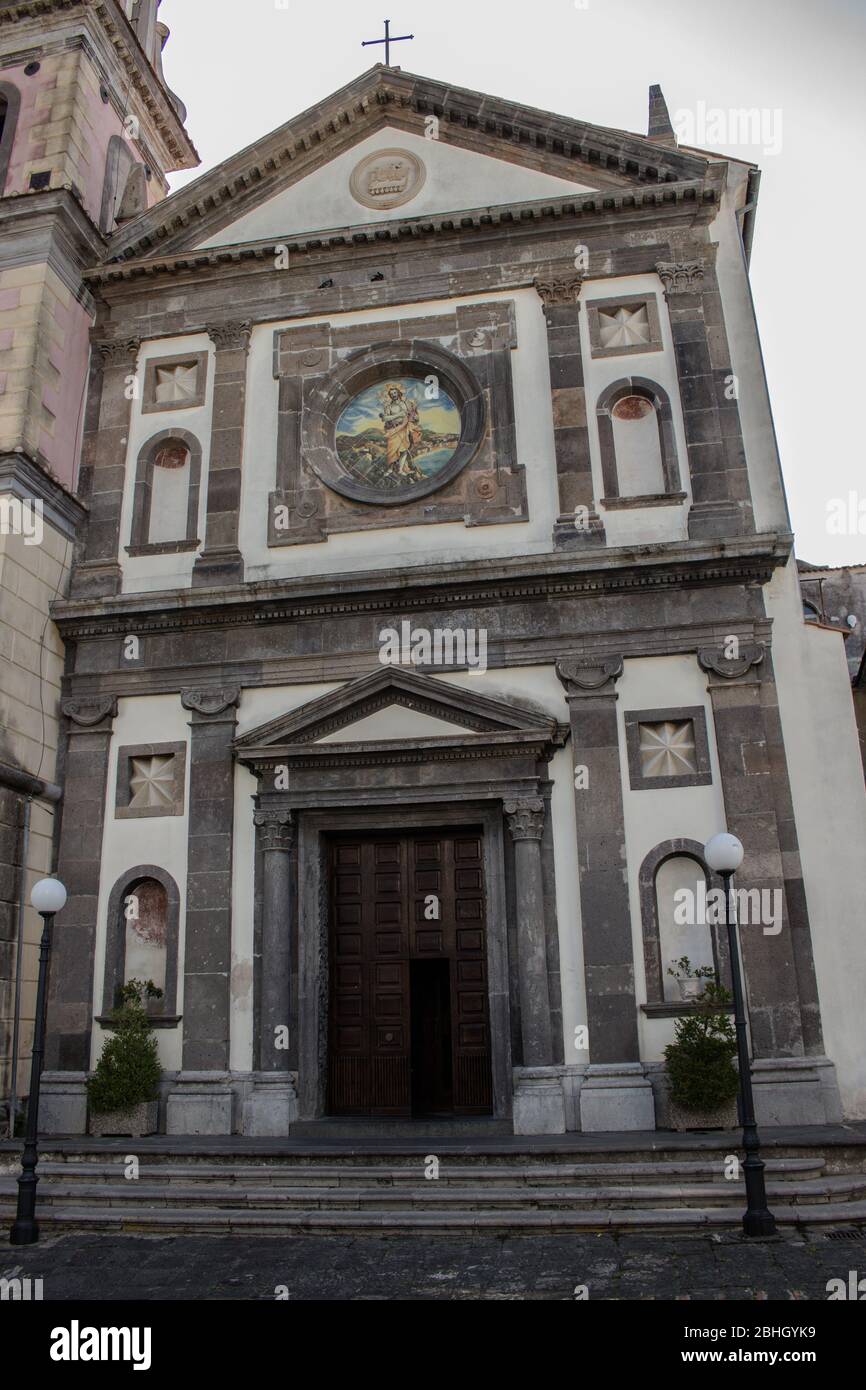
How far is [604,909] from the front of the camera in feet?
49.8

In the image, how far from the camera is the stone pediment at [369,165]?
19.1 m

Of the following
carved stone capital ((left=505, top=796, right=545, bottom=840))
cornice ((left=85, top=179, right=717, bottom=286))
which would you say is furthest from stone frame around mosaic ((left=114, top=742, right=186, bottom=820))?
cornice ((left=85, top=179, right=717, bottom=286))

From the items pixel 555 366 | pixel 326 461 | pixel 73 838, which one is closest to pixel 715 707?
pixel 555 366

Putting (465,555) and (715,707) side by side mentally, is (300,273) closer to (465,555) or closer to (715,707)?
(465,555)

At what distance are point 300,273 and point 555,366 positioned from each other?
4865 millimetres

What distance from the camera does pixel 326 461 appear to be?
18.2 meters

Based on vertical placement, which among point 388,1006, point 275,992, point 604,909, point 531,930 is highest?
point 604,909

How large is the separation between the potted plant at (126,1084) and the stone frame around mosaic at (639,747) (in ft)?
24.4

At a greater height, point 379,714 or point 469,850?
point 379,714

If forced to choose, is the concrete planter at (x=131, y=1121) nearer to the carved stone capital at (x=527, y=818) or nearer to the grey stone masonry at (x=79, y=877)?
the grey stone masonry at (x=79, y=877)

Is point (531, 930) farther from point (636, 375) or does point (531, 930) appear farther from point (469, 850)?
point (636, 375)

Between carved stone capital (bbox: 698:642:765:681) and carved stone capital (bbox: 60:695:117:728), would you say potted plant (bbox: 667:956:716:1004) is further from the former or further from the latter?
carved stone capital (bbox: 60:695:117:728)

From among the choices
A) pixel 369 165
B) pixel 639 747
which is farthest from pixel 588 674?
pixel 369 165

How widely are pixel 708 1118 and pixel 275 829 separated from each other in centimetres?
683
